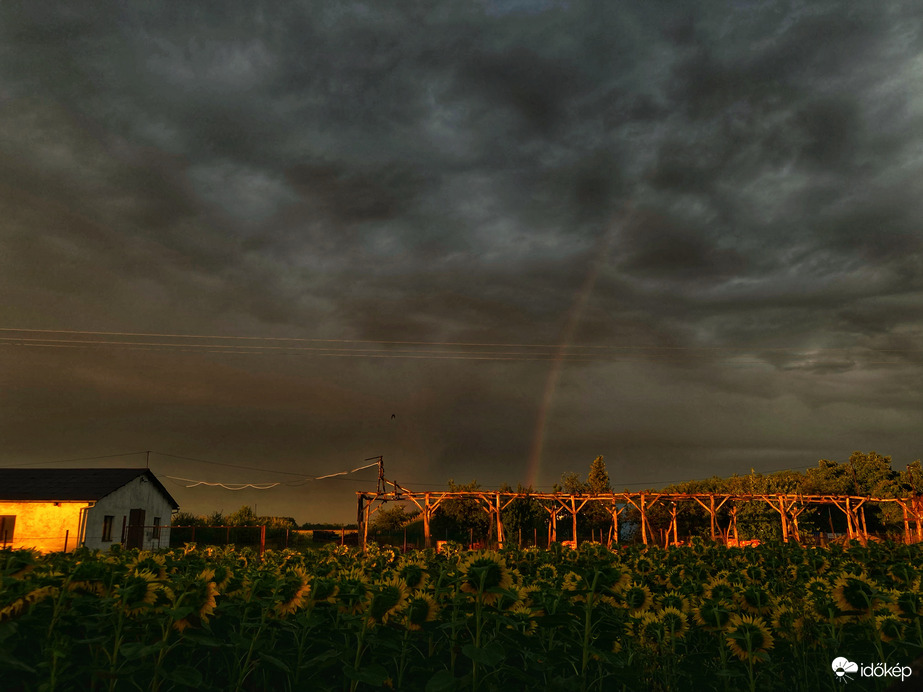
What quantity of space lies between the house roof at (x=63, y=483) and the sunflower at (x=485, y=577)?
31341 mm

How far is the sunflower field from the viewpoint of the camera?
8.29 ft

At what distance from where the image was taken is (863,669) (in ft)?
11.6

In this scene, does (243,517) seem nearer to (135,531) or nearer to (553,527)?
(135,531)

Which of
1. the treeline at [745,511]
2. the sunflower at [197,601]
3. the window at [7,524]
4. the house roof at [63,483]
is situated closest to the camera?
the sunflower at [197,601]

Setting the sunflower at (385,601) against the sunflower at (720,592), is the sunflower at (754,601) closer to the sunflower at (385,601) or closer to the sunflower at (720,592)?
the sunflower at (720,592)

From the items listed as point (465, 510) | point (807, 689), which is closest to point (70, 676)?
point (807, 689)

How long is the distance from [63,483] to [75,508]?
3110 millimetres

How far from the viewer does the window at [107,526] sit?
30422 mm

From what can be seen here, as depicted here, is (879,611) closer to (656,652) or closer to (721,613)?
(721,613)

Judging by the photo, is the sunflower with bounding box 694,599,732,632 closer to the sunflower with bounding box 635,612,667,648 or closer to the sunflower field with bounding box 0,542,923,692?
the sunflower field with bounding box 0,542,923,692

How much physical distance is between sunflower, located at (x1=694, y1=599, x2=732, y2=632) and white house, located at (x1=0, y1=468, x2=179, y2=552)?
25.9 metres

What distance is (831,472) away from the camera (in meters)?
57.6

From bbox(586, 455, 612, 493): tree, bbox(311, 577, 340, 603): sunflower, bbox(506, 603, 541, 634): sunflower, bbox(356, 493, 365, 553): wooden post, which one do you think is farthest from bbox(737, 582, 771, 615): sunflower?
bbox(586, 455, 612, 493): tree

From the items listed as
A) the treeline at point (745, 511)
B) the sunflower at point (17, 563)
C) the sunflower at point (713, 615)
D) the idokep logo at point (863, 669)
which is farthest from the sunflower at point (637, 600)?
the treeline at point (745, 511)
